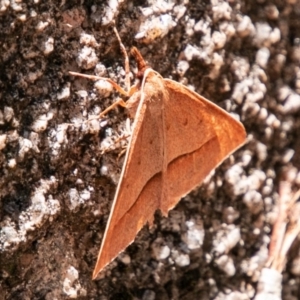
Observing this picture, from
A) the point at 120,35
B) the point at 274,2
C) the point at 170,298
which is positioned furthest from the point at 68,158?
the point at 274,2

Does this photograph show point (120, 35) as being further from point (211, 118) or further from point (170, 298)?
point (170, 298)

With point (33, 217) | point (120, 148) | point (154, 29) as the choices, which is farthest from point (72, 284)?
point (154, 29)

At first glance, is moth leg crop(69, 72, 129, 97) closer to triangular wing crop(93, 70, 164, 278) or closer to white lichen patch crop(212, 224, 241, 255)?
triangular wing crop(93, 70, 164, 278)

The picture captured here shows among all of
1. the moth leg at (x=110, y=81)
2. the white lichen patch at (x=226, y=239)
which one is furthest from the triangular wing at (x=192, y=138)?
the white lichen patch at (x=226, y=239)

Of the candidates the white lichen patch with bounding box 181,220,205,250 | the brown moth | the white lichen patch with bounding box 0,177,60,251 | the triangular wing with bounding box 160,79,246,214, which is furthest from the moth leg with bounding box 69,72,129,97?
the white lichen patch with bounding box 181,220,205,250

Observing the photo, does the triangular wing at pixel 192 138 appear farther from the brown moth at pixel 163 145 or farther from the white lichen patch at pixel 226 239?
the white lichen patch at pixel 226 239

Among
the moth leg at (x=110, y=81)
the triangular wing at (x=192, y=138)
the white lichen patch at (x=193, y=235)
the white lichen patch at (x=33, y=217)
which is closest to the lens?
the white lichen patch at (x=33, y=217)
